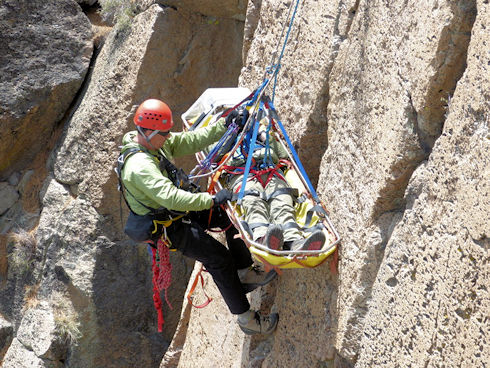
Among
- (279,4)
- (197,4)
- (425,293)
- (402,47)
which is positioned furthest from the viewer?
(197,4)

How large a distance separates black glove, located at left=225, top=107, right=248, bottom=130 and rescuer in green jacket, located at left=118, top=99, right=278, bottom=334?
0.02 metres

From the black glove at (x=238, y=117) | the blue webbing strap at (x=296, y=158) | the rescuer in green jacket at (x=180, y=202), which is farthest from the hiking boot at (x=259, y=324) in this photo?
the black glove at (x=238, y=117)

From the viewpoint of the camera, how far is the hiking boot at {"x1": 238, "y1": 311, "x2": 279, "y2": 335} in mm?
5359

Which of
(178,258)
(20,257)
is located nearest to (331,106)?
(178,258)

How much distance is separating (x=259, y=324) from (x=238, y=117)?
1.74m

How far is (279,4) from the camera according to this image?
231 inches

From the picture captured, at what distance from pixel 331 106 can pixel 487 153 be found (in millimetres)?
1799

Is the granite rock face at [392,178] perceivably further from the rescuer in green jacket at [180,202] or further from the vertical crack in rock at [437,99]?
the rescuer in green jacket at [180,202]

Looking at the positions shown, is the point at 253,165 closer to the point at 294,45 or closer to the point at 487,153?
the point at 294,45

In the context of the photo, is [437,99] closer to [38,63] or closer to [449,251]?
[449,251]

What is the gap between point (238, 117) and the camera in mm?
5105

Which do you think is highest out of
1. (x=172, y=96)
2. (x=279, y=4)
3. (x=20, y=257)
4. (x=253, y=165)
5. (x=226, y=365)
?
(x=279, y=4)

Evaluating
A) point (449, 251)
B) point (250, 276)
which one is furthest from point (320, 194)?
point (449, 251)

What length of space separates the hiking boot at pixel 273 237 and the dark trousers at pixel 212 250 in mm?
1049
